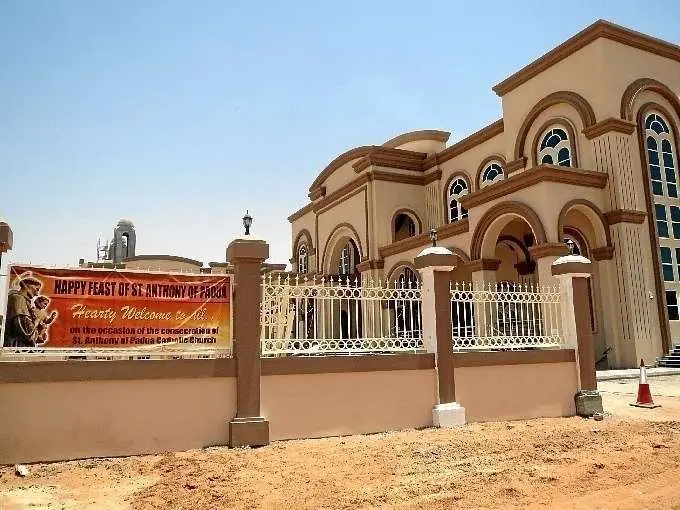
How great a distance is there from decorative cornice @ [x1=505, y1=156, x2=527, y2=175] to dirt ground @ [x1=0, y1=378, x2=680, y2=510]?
40.2 feet

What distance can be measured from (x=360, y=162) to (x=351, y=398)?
54.0 feet

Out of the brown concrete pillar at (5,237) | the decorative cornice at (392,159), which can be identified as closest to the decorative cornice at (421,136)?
the decorative cornice at (392,159)

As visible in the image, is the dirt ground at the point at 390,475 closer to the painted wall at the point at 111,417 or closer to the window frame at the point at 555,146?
the painted wall at the point at 111,417

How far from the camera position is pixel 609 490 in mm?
5168

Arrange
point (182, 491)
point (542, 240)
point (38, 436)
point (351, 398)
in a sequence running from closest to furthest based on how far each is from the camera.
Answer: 1. point (182, 491)
2. point (38, 436)
3. point (351, 398)
4. point (542, 240)

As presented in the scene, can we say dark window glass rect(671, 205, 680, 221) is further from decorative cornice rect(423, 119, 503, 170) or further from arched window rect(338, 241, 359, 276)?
arched window rect(338, 241, 359, 276)

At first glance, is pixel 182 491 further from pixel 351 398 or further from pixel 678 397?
pixel 678 397

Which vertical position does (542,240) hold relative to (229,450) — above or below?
above

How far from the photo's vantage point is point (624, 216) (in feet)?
50.2

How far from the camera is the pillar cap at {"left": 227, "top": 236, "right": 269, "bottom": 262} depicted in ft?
23.4

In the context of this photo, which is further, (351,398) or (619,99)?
(619,99)

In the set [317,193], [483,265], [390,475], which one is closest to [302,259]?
[317,193]

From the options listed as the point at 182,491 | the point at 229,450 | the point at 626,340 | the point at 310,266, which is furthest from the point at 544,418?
the point at 310,266

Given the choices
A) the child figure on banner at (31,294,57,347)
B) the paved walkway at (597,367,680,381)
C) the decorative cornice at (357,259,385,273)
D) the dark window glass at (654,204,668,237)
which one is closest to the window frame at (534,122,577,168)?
the dark window glass at (654,204,668,237)
